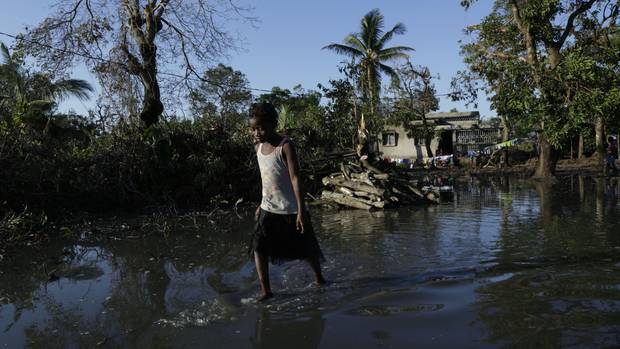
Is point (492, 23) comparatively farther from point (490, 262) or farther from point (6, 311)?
point (6, 311)

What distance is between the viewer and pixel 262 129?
4.33m

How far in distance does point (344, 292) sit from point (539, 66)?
1434 cm

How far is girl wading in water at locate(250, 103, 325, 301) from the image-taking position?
4.32 metres

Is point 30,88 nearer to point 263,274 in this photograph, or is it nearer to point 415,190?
point 415,190

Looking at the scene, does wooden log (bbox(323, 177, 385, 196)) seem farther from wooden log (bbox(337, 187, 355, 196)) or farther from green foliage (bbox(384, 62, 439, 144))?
green foliage (bbox(384, 62, 439, 144))

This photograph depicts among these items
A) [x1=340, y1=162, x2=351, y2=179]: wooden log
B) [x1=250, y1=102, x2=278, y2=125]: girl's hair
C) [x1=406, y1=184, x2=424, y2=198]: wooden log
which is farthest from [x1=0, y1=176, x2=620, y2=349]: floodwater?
[x1=340, y1=162, x2=351, y2=179]: wooden log

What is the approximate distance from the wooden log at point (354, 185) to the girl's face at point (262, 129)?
283 inches

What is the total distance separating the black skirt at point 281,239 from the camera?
4.42 metres

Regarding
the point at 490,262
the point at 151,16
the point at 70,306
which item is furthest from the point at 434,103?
the point at 70,306

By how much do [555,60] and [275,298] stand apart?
1762cm

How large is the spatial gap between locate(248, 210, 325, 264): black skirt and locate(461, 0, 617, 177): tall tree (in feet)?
42.5

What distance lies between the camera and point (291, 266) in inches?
225

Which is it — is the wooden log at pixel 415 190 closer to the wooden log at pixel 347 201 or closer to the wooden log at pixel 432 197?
the wooden log at pixel 432 197

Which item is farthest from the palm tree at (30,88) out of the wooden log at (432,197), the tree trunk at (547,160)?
the tree trunk at (547,160)
